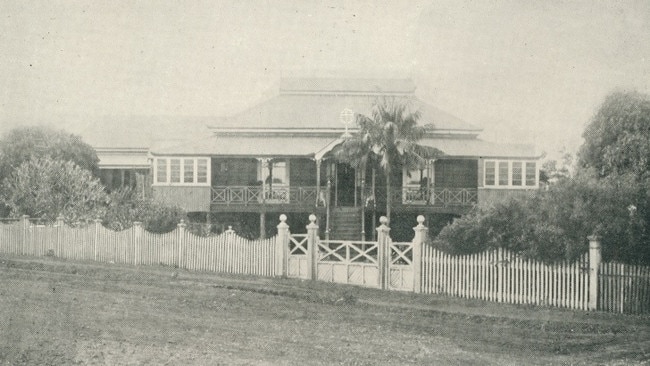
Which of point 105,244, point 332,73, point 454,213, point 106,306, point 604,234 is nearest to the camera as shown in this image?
point 106,306

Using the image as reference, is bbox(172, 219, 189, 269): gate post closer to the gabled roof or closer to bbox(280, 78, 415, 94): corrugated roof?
the gabled roof

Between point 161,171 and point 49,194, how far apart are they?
5.27 m

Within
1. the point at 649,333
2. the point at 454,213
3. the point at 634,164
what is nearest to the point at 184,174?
the point at 454,213

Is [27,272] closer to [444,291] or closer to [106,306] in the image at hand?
[106,306]

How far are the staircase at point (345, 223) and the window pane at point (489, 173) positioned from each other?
6.37 metres

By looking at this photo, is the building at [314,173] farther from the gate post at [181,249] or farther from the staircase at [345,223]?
the gate post at [181,249]

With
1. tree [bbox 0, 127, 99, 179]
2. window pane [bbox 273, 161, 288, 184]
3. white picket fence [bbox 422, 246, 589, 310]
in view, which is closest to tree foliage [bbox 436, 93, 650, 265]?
white picket fence [bbox 422, 246, 589, 310]

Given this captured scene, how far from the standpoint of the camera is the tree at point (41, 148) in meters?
37.8

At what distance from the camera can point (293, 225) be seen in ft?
111

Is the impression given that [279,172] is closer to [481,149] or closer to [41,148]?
[481,149]

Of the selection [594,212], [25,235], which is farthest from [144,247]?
[594,212]

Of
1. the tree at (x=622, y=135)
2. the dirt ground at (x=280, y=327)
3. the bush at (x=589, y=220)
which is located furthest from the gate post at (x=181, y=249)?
the tree at (x=622, y=135)

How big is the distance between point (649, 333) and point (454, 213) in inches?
740

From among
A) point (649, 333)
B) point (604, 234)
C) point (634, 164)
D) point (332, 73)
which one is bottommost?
point (649, 333)
